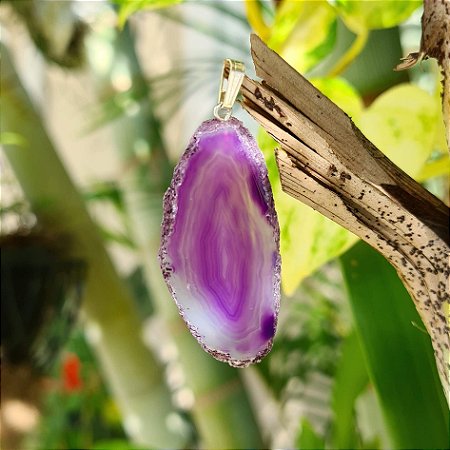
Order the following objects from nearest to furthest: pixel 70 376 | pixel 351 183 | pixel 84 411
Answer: pixel 351 183, pixel 70 376, pixel 84 411

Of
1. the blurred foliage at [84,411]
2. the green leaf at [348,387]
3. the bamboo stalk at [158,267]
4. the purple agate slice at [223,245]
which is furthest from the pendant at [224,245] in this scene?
the blurred foliage at [84,411]

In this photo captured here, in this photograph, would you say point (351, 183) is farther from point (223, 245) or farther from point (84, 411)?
point (84, 411)

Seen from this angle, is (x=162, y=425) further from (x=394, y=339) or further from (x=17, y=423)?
(x=394, y=339)

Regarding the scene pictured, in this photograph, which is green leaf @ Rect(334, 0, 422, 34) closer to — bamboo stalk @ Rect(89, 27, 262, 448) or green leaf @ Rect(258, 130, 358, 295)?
green leaf @ Rect(258, 130, 358, 295)

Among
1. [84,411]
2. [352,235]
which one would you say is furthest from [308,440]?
[84,411]

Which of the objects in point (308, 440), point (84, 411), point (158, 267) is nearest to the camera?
point (308, 440)

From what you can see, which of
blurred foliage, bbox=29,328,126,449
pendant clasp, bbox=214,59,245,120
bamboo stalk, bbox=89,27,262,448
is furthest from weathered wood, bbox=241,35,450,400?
blurred foliage, bbox=29,328,126,449

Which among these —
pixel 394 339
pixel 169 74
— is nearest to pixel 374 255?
pixel 394 339
